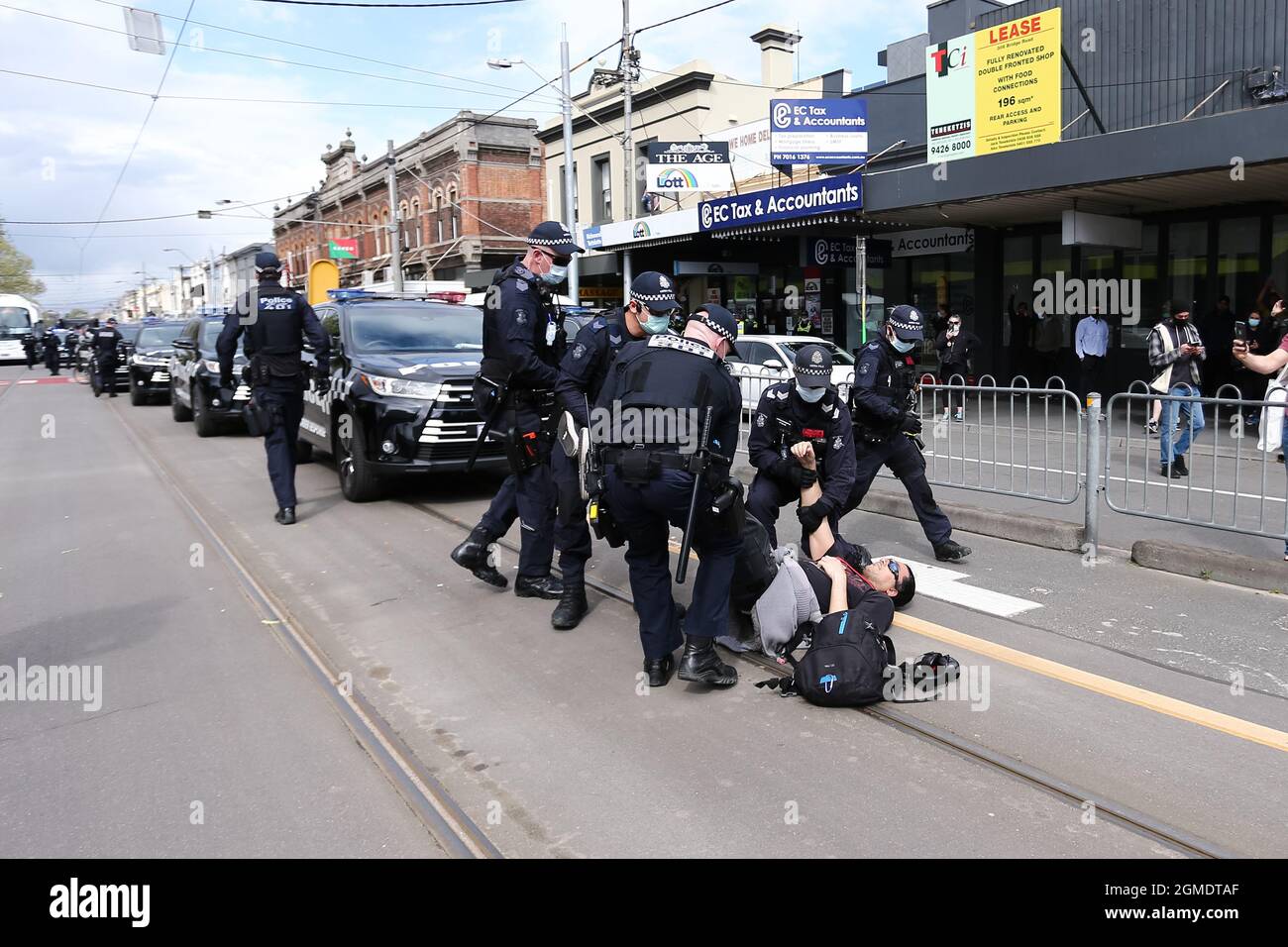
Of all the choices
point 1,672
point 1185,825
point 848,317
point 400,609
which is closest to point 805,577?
point 1185,825

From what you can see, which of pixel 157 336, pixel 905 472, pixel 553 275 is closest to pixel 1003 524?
pixel 905 472

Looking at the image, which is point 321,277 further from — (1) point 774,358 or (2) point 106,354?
(1) point 774,358

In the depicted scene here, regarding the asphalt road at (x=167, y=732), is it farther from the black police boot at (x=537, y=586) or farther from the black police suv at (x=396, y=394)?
the black police suv at (x=396, y=394)

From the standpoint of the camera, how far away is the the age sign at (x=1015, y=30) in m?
14.7

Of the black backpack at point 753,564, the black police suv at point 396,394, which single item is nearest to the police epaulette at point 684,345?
the black backpack at point 753,564

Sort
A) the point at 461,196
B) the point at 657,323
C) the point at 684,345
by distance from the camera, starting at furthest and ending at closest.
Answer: the point at 461,196
the point at 657,323
the point at 684,345

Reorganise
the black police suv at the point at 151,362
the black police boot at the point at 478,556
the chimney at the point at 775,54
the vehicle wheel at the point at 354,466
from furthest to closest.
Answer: the chimney at the point at 775,54 → the black police suv at the point at 151,362 → the vehicle wheel at the point at 354,466 → the black police boot at the point at 478,556

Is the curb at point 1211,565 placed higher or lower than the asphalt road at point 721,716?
higher

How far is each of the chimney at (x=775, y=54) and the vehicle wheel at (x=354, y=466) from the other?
23282 millimetres

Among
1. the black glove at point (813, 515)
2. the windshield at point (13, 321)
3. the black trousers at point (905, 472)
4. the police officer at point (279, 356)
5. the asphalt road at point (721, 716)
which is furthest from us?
the windshield at point (13, 321)

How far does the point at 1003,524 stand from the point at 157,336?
20.0 metres

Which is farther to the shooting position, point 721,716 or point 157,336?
point 157,336

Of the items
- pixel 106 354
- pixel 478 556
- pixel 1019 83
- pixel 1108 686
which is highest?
pixel 1019 83

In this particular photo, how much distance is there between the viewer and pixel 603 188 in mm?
31250
